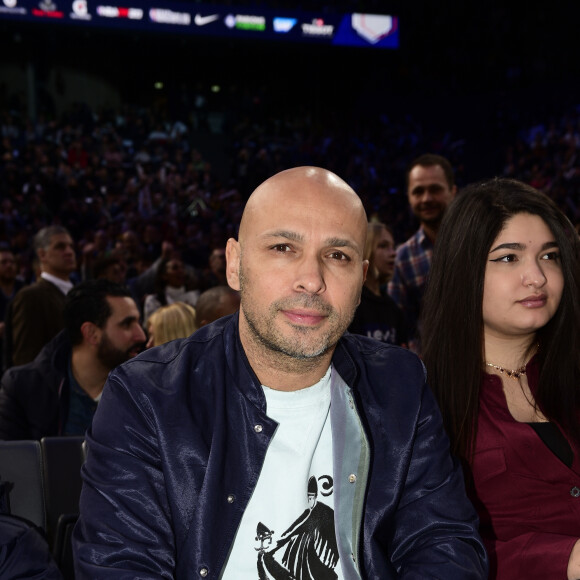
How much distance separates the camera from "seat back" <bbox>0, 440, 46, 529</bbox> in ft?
7.31

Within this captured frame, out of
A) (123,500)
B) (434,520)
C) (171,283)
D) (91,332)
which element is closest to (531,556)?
(434,520)

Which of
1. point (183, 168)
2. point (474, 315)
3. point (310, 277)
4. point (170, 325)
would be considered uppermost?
point (183, 168)

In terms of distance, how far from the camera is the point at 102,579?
1491 mm

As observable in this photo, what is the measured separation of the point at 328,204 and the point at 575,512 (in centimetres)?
104

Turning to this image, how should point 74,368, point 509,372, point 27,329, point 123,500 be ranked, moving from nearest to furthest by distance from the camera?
point 123,500, point 509,372, point 74,368, point 27,329

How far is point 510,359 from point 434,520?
72cm

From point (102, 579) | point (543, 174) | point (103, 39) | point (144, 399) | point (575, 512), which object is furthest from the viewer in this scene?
point (103, 39)

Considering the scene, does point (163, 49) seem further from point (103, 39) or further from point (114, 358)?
point (114, 358)

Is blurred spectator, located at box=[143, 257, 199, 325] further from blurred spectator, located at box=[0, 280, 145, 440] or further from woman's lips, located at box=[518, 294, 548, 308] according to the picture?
woman's lips, located at box=[518, 294, 548, 308]

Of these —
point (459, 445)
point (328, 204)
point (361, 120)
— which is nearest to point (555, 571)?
point (459, 445)

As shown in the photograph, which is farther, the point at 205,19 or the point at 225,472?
the point at 205,19

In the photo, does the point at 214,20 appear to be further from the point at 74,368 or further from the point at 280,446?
the point at 280,446

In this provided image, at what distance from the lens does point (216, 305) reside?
390cm

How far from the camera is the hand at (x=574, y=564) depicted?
1.80m
